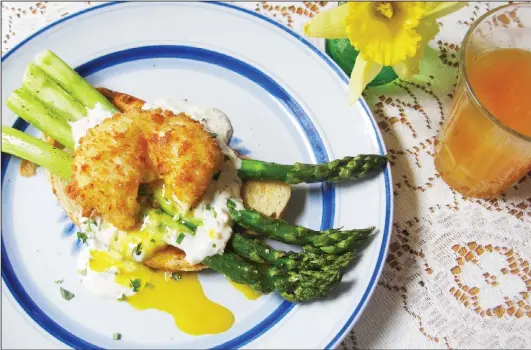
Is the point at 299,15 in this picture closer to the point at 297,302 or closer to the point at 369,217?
the point at 369,217

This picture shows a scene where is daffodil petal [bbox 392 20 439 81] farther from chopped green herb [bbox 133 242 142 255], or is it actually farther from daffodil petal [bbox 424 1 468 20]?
chopped green herb [bbox 133 242 142 255]

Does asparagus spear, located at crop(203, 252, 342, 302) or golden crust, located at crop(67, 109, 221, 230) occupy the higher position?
golden crust, located at crop(67, 109, 221, 230)

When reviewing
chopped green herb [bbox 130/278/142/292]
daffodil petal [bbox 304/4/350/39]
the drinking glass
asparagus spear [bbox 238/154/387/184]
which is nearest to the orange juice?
the drinking glass

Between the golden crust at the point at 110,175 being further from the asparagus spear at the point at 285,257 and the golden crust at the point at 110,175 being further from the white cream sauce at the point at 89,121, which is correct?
the asparagus spear at the point at 285,257

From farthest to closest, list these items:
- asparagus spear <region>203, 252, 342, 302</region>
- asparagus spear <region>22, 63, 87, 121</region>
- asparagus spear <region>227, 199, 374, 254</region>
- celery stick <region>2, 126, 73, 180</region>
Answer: asparagus spear <region>22, 63, 87, 121</region> → celery stick <region>2, 126, 73, 180</region> → asparagus spear <region>227, 199, 374, 254</region> → asparagus spear <region>203, 252, 342, 302</region>

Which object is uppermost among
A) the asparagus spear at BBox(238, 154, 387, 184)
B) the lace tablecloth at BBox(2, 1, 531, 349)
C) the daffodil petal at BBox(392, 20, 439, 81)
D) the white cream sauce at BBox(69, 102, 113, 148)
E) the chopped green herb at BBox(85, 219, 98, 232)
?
the white cream sauce at BBox(69, 102, 113, 148)

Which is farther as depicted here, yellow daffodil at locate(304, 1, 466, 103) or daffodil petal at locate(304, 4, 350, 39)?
daffodil petal at locate(304, 4, 350, 39)

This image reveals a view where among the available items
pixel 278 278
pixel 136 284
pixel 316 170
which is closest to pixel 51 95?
pixel 136 284

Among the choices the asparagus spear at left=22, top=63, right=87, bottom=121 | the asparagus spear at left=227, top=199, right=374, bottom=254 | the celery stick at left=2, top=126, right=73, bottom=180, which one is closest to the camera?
the asparagus spear at left=227, top=199, right=374, bottom=254
